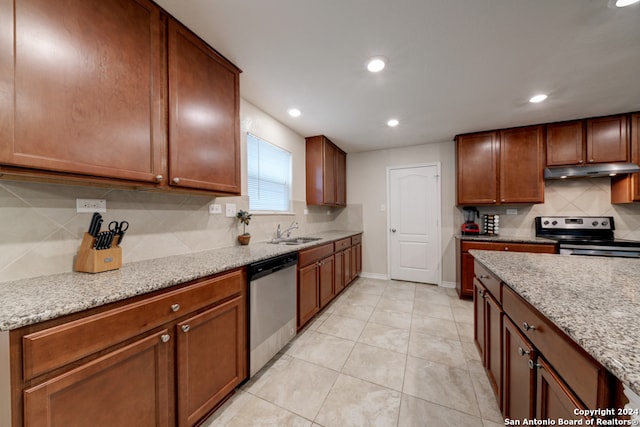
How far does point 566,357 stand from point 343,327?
2.01m

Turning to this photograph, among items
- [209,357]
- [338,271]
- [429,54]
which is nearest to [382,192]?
[338,271]

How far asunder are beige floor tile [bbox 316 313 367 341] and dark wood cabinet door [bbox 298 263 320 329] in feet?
0.65

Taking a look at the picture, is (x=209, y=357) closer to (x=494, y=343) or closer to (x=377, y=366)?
(x=377, y=366)

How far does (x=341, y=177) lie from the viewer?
13.9ft

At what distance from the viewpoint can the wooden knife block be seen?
1220mm

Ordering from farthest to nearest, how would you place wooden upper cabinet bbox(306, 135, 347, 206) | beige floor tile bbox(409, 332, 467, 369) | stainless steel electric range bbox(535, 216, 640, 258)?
wooden upper cabinet bbox(306, 135, 347, 206)
stainless steel electric range bbox(535, 216, 640, 258)
beige floor tile bbox(409, 332, 467, 369)

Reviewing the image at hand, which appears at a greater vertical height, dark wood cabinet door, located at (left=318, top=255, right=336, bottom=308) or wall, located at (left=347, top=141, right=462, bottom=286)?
wall, located at (left=347, top=141, right=462, bottom=286)

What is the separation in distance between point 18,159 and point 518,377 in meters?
2.29

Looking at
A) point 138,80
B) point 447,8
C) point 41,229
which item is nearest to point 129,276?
point 41,229

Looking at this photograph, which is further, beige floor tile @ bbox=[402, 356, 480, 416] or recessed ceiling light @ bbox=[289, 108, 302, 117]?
recessed ceiling light @ bbox=[289, 108, 302, 117]

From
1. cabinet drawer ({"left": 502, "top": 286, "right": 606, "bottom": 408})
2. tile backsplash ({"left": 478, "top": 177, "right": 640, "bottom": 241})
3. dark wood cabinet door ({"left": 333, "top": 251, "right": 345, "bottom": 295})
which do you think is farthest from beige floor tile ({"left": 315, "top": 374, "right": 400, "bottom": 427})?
tile backsplash ({"left": 478, "top": 177, "right": 640, "bottom": 241})

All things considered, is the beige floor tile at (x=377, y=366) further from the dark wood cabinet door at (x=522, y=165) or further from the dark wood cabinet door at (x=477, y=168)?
the dark wood cabinet door at (x=522, y=165)

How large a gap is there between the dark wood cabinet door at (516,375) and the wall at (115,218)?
83.7 inches

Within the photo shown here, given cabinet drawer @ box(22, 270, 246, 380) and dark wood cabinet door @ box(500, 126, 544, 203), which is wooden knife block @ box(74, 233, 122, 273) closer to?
cabinet drawer @ box(22, 270, 246, 380)
